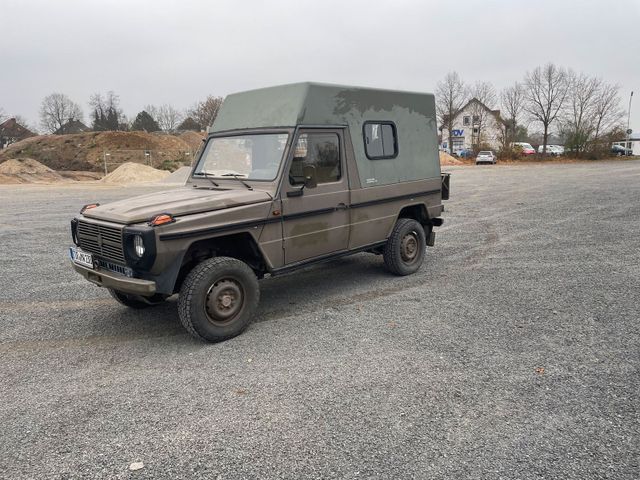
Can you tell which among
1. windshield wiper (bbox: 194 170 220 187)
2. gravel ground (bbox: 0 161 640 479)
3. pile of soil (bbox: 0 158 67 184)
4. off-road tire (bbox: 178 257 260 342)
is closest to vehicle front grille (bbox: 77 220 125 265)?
off-road tire (bbox: 178 257 260 342)

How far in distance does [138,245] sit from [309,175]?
179 centimetres

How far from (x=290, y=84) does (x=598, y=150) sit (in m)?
52.4

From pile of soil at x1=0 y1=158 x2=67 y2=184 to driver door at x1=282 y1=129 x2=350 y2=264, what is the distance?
31114 millimetres

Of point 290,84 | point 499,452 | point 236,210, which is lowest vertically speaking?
point 499,452

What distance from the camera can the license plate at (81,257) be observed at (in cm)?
464

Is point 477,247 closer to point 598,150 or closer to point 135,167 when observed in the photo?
point 135,167

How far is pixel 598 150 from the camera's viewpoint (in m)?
48.4

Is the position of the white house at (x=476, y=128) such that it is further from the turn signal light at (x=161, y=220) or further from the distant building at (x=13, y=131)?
the distant building at (x=13, y=131)

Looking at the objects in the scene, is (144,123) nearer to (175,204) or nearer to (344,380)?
(175,204)

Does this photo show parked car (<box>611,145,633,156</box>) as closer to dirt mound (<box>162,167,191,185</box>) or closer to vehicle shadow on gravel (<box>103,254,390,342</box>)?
dirt mound (<box>162,167,191,185</box>)

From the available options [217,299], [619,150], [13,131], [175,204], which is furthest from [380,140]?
[13,131]

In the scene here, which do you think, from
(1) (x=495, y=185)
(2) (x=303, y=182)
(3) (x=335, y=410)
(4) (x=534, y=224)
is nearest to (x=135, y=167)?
(1) (x=495, y=185)

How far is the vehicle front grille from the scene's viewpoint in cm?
425

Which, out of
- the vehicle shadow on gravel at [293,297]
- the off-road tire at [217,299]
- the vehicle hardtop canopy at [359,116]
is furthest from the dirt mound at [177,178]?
the off-road tire at [217,299]
